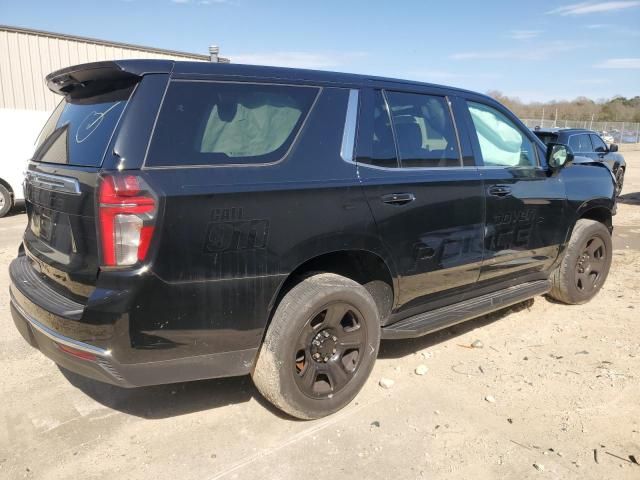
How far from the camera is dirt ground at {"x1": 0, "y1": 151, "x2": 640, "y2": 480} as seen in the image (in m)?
2.57

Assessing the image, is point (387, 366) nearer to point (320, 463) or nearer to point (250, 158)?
point (320, 463)

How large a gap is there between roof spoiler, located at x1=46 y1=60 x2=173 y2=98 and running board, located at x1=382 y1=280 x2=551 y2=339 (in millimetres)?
2036

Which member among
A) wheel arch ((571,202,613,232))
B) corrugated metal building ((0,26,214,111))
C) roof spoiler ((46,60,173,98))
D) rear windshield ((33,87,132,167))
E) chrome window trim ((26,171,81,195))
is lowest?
wheel arch ((571,202,613,232))

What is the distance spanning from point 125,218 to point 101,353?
2.04 ft

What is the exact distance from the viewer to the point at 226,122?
8.38 feet

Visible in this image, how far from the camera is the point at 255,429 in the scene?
2.90m

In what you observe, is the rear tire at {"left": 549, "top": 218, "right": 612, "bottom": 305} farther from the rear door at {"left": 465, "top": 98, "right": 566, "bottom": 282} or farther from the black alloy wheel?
the black alloy wheel

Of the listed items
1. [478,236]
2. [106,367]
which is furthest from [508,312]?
[106,367]

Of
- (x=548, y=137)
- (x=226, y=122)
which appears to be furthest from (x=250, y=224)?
(x=548, y=137)

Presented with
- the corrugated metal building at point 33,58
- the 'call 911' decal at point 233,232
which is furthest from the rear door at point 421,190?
the corrugated metal building at point 33,58

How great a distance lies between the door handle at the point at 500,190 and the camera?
12.2ft

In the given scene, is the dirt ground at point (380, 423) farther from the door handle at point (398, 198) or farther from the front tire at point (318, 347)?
the door handle at point (398, 198)

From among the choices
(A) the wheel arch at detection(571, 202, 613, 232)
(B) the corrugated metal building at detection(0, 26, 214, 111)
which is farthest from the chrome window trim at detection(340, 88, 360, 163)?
A: (B) the corrugated metal building at detection(0, 26, 214, 111)

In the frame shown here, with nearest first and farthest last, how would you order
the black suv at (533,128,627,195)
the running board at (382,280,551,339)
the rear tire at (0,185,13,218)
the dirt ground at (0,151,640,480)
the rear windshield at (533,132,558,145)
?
the dirt ground at (0,151,640,480), the running board at (382,280,551,339), the rear tire at (0,185,13,218), the rear windshield at (533,132,558,145), the black suv at (533,128,627,195)
